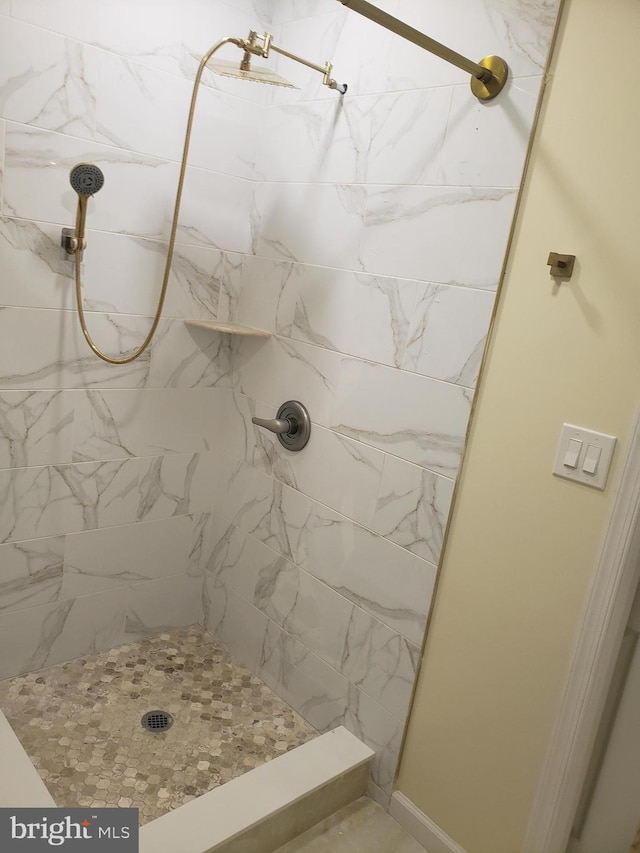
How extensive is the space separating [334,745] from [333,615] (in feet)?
1.15

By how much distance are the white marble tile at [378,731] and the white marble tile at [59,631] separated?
0.87 m

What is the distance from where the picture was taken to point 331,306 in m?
1.87

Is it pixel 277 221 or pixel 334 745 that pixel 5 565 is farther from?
pixel 277 221

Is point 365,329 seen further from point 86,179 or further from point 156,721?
point 156,721

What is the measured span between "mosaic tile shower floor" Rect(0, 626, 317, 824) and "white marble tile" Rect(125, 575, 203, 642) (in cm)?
6

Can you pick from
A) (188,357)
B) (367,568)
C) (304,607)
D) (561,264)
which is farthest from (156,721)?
(561,264)

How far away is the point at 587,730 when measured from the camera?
4.48 feet

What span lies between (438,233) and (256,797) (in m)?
1.46

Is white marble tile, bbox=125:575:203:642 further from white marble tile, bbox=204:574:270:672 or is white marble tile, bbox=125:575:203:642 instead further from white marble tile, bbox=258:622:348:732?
white marble tile, bbox=258:622:348:732

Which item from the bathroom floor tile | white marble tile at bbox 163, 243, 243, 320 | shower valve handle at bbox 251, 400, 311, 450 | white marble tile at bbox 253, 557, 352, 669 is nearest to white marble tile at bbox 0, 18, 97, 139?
white marble tile at bbox 163, 243, 243, 320

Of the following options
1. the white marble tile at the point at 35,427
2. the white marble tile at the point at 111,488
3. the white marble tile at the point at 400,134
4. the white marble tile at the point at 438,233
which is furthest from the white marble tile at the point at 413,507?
the white marble tile at the point at 35,427

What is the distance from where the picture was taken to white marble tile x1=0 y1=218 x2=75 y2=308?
1.73m

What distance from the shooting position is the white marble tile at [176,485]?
2176 mm

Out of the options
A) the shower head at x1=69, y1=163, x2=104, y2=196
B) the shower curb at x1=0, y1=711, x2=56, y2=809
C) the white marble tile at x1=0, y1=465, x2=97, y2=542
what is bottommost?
the shower curb at x1=0, y1=711, x2=56, y2=809
